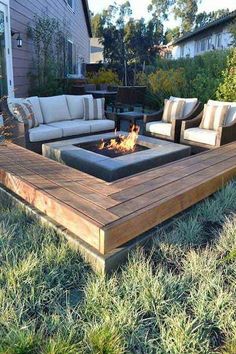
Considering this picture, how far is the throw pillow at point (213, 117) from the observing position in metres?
5.29

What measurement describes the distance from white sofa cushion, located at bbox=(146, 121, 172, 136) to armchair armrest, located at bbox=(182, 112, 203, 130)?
29cm

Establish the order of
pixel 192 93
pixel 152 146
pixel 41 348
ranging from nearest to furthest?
pixel 41 348
pixel 152 146
pixel 192 93

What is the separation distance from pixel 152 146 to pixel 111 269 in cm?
280

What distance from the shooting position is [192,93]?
8555mm

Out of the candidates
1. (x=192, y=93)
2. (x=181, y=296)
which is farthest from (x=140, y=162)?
(x=192, y=93)

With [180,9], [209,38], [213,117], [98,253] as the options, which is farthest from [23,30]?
[180,9]

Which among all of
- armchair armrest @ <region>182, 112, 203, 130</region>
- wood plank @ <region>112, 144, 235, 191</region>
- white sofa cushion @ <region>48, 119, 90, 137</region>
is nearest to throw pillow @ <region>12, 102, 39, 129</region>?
white sofa cushion @ <region>48, 119, 90, 137</region>

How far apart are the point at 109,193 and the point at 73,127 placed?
2963mm

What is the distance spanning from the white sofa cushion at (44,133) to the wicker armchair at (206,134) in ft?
6.85

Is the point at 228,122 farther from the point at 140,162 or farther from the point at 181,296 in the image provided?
the point at 181,296

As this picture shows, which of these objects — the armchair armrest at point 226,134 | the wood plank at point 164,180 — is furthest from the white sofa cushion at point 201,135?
the wood plank at point 164,180

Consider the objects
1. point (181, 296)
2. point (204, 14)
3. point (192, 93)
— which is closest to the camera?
point (181, 296)

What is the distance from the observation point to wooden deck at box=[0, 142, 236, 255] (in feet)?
7.63

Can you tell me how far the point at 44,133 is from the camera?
16.7ft
